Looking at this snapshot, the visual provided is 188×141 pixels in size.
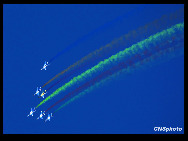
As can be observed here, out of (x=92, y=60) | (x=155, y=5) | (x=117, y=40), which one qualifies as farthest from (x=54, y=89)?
(x=155, y=5)

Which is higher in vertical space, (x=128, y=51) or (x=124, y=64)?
(x=128, y=51)

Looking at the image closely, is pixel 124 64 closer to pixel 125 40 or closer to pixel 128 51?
pixel 128 51

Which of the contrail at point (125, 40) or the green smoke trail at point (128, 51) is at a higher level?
the contrail at point (125, 40)

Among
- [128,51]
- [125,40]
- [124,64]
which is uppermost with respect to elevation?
[125,40]

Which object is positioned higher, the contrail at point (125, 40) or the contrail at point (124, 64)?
the contrail at point (125, 40)

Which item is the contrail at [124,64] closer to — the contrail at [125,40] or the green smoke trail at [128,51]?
the green smoke trail at [128,51]

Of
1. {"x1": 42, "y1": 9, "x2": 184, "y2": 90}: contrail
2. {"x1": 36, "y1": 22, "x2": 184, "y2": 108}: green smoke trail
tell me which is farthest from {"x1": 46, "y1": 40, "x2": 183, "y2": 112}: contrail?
{"x1": 42, "y1": 9, "x2": 184, "y2": 90}: contrail

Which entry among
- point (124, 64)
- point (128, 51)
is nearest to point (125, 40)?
point (128, 51)

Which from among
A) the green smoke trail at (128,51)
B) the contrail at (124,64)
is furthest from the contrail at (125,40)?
the contrail at (124,64)
